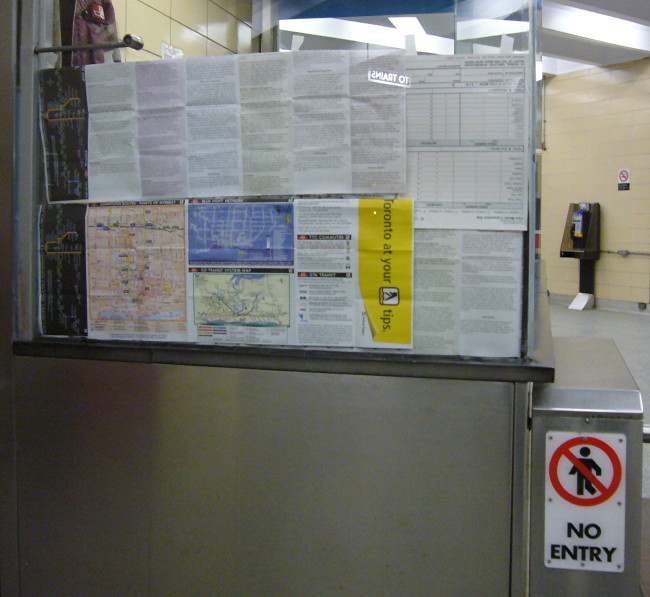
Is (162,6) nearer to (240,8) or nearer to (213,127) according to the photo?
(240,8)

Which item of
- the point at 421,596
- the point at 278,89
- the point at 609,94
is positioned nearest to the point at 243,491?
the point at 421,596

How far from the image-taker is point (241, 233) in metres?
1.41

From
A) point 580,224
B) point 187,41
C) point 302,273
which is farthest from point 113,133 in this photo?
point 580,224

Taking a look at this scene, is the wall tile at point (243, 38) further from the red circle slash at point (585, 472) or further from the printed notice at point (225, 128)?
the red circle slash at point (585, 472)

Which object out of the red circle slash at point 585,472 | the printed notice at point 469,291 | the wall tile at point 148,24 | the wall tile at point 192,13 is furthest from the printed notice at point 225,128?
the wall tile at point 192,13

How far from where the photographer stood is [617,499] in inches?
48.0

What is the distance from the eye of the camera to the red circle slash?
1.22 metres

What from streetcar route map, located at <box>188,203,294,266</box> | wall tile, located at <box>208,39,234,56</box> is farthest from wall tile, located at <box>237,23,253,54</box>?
streetcar route map, located at <box>188,203,294,266</box>

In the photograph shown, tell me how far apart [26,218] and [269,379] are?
2.40 ft

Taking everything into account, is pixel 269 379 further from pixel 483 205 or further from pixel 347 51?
pixel 347 51

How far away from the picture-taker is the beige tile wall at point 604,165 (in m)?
8.54

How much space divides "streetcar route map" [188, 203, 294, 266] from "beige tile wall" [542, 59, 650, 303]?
27.1ft

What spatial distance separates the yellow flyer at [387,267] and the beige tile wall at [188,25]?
1978 millimetres

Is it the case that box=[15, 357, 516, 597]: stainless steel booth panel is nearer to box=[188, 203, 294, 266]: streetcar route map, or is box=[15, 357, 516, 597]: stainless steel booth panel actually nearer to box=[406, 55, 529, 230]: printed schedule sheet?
box=[188, 203, 294, 266]: streetcar route map
